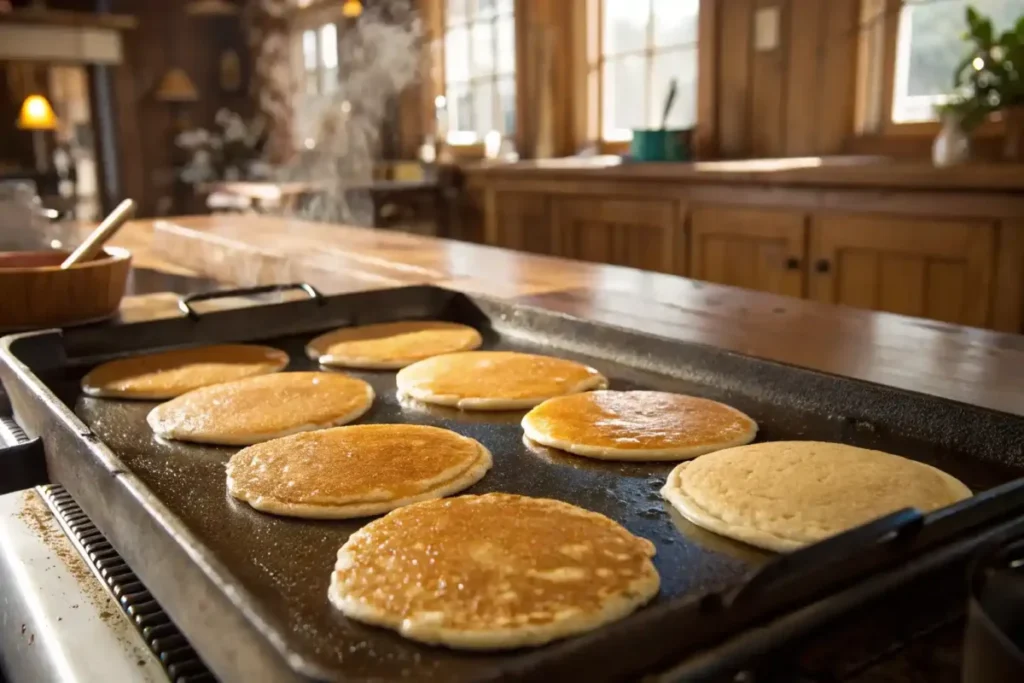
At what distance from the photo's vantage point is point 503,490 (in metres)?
0.90

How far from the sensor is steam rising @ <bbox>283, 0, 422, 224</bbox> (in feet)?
14.6

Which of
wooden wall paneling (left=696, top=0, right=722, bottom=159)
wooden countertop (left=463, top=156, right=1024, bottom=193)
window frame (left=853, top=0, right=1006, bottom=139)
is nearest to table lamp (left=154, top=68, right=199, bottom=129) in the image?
wooden countertop (left=463, top=156, right=1024, bottom=193)

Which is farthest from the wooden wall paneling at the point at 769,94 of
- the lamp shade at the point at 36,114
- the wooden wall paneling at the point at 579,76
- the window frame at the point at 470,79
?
the lamp shade at the point at 36,114

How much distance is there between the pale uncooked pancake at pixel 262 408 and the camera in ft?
3.42

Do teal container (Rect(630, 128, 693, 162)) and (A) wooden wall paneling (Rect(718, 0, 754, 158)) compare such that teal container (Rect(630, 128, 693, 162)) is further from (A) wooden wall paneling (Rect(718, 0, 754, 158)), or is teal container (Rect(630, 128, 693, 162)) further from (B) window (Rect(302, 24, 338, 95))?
(B) window (Rect(302, 24, 338, 95))

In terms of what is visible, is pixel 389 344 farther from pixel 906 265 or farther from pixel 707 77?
pixel 707 77

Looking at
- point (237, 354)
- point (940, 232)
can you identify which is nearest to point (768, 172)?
point (940, 232)

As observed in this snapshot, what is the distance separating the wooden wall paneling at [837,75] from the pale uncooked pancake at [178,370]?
8.46ft

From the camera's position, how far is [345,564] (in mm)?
709

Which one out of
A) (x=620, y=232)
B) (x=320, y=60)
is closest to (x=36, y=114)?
(x=320, y=60)

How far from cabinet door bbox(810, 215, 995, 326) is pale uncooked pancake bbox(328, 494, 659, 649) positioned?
6.79ft

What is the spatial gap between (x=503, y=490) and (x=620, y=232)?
9.19 feet

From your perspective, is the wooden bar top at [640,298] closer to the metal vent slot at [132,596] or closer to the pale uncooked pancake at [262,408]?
the pale uncooked pancake at [262,408]

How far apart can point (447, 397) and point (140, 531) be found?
0.50m
